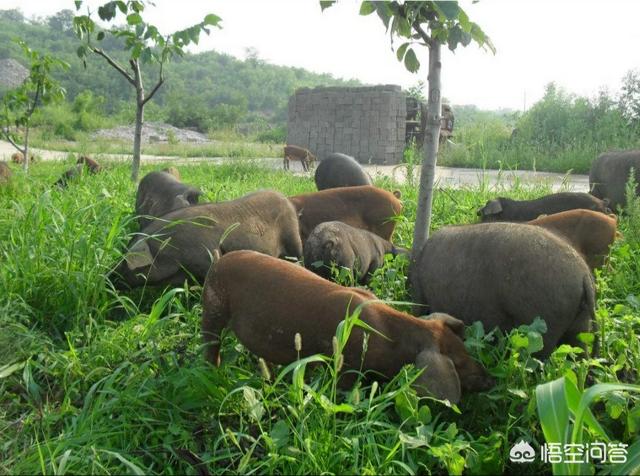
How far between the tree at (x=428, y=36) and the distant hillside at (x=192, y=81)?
39093 mm

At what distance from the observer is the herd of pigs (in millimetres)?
2680

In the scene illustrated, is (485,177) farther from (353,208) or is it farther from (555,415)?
(555,415)

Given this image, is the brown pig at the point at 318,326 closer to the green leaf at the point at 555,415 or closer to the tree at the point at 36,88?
the green leaf at the point at 555,415

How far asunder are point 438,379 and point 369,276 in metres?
2.35

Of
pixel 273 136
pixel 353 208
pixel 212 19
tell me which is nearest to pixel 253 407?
pixel 353 208

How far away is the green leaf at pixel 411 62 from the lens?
388 centimetres

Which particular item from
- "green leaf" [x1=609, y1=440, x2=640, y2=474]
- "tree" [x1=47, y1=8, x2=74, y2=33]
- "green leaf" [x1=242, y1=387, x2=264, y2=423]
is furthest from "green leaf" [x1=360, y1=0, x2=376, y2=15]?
"tree" [x1=47, y1=8, x2=74, y2=33]

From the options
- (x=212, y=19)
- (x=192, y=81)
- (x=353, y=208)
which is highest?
(x=192, y=81)

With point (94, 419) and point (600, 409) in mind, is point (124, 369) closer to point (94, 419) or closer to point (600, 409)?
point (94, 419)

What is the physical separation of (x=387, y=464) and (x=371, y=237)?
292 centimetres

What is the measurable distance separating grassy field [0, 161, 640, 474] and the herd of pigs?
12 centimetres

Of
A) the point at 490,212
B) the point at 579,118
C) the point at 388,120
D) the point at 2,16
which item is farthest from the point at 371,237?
the point at 2,16

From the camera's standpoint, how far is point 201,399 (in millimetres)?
2762

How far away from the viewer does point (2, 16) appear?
78562 mm
